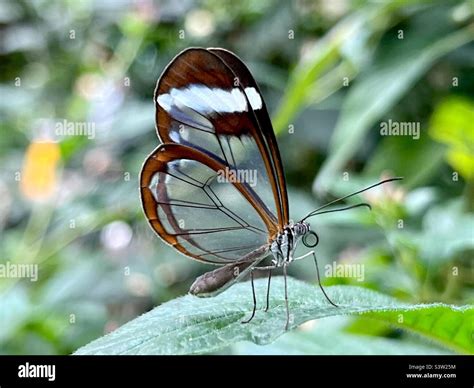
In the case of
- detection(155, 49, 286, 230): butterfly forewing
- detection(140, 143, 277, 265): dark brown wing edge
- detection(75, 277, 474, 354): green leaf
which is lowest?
detection(75, 277, 474, 354): green leaf

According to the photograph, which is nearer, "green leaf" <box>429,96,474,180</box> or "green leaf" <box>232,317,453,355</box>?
"green leaf" <box>232,317,453,355</box>

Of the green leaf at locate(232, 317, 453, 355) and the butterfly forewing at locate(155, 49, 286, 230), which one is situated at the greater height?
the butterfly forewing at locate(155, 49, 286, 230)

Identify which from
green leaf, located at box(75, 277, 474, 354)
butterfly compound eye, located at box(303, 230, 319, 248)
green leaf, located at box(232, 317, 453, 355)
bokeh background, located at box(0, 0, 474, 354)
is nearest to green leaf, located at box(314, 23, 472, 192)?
bokeh background, located at box(0, 0, 474, 354)

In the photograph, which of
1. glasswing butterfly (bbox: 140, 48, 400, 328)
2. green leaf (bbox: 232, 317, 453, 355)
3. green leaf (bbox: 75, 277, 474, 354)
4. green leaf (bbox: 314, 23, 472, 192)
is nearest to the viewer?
green leaf (bbox: 75, 277, 474, 354)

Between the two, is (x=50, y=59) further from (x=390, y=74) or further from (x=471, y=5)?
(x=471, y=5)

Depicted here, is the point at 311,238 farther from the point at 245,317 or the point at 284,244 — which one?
the point at 245,317

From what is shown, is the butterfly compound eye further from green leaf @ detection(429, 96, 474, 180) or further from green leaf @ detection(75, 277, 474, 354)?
green leaf @ detection(429, 96, 474, 180)

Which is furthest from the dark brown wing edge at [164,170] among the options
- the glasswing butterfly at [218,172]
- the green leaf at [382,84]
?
the green leaf at [382,84]
